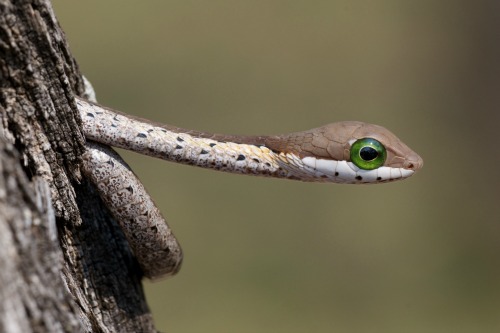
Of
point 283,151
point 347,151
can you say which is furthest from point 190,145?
point 347,151

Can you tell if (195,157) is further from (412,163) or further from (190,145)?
(412,163)

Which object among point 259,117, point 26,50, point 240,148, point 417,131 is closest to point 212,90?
point 259,117

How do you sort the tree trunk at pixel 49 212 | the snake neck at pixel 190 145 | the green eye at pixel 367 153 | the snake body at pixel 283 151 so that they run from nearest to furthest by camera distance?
the tree trunk at pixel 49 212, the snake neck at pixel 190 145, the snake body at pixel 283 151, the green eye at pixel 367 153

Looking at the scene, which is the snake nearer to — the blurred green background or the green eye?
the green eye

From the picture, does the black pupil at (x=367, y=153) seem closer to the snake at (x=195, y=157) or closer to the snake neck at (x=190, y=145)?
the snake at (x=195, y=157)

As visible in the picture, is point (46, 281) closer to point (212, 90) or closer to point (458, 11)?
point (212, 90)

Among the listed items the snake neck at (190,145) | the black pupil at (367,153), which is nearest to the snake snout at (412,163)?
the black pupil at (367,153)

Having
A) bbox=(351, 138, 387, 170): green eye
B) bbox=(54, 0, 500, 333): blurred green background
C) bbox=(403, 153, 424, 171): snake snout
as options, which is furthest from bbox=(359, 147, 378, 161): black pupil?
bbox=(54, 0, 500, 333): blurred green background
